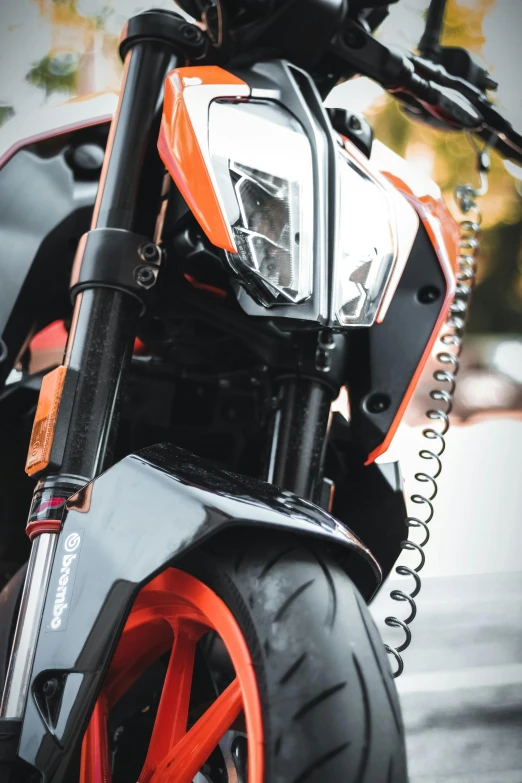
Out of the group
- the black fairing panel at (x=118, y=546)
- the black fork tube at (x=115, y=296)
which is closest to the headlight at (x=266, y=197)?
the black fork tube at (x=115, y=296)

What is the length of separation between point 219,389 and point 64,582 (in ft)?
1.97

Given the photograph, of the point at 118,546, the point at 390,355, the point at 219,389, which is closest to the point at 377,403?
the point at 390,355

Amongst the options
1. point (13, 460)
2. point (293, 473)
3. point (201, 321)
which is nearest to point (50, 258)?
point (201, 321)

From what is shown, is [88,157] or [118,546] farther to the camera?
[88,157]

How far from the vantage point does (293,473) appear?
1013mm

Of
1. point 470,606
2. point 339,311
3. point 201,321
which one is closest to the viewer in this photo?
point 339,311

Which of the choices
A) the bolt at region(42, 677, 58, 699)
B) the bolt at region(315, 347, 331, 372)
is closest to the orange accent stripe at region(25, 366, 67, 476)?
the bolt at region(42, 677, 58, 699)

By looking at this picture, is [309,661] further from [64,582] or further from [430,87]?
[430,87]

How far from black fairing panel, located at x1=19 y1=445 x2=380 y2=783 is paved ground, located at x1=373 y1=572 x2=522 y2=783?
4.11ft

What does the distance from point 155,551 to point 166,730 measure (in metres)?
0.25

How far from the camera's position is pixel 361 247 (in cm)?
99

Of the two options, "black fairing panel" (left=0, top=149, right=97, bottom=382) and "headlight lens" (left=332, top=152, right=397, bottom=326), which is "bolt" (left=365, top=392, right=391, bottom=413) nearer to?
"headlight lens" (left=332, top=152, right=397, bottom=326)

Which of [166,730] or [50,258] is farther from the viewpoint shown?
[50,258]

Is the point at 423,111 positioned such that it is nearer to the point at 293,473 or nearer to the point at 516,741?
the point at 293,473
